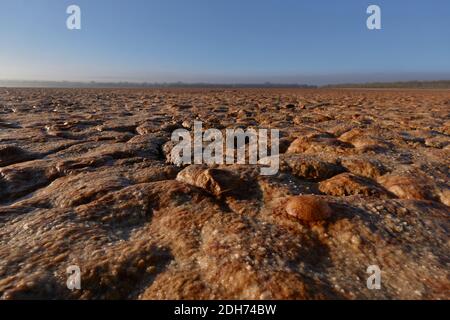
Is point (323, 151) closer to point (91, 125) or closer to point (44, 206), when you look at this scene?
point (44, 206)

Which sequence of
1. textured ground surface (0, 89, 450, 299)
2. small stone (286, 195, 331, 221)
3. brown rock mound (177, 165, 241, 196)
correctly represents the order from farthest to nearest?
brown rock mound (177, 165, 241, 196)
small stone (286, 195, 331, 221)
textured ground surface (0, 89, 450, 299)

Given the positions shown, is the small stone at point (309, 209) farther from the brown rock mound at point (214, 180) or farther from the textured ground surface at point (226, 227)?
the brown rock mound at point (214, 180)

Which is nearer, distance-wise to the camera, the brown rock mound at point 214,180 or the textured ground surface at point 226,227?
the textured ground surface at point 226,227

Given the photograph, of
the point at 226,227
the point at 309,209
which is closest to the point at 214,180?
the point at 226,227

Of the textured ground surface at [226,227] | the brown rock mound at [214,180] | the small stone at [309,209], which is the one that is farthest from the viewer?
the brown rock mound at [214,180]

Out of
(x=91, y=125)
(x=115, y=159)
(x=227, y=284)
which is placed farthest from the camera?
(x=91, y=125)

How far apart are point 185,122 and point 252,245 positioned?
879 cm

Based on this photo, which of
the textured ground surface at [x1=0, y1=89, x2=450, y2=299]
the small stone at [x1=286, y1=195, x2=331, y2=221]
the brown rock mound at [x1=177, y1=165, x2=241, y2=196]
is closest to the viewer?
the textured ground surface at [x1=0, y1=89, x2=450, y2=299]

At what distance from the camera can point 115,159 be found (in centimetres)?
691

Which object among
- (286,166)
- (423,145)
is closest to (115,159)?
(286,166)

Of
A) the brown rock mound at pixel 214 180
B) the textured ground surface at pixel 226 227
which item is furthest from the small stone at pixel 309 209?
the brown rock mound at pixel 214 180

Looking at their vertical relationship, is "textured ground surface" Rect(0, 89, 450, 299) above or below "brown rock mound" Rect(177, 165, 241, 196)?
below

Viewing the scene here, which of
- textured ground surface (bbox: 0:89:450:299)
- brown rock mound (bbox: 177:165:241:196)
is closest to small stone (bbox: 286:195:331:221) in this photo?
textured ground surface (bbox: 0:89:450:299)

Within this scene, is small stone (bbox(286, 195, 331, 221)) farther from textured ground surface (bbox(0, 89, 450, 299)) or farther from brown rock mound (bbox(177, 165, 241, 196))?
brown rock mound (bbox(177, 165, 241, 196))
